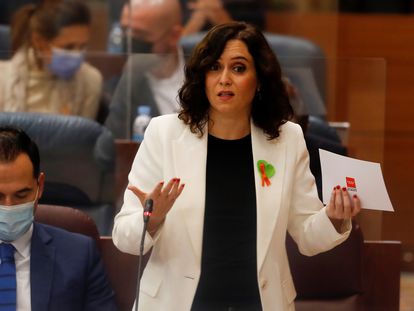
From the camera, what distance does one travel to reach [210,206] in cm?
259

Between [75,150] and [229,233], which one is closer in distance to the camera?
[229,233]

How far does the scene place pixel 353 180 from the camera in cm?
249

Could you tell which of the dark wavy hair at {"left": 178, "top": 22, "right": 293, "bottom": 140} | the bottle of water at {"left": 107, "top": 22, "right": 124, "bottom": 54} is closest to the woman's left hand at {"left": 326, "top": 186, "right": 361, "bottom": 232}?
the dark wavy hair at {"left": 178, "top": 22, "right": 293, "bottom": 140}

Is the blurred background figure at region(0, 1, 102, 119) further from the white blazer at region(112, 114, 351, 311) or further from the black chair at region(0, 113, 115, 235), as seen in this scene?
the white blazer at region(112, 114, 351, 311)

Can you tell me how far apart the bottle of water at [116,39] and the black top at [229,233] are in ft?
9.27

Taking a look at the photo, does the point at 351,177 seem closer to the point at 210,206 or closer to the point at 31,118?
the point at 210,206

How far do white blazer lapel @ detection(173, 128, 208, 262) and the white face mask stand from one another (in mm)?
378

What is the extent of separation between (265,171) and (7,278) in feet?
2.25

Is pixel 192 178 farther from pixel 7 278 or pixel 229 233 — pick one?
pixel 7 278

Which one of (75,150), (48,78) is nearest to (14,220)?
(75,150)

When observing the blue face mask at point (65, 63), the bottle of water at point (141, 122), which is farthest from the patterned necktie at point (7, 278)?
the blue face mask at point (65, 63)

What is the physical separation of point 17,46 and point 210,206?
210cm

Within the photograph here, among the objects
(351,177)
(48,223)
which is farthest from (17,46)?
(351,177)

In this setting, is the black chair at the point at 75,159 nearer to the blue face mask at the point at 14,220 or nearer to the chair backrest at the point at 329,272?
the chair backrest at the point at 329,272
